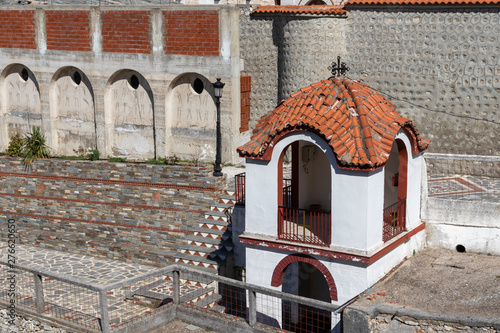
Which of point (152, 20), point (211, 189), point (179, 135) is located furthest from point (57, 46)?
point (211, 189)

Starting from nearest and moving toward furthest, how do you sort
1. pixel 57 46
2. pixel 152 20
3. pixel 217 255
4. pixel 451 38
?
pixel 217 255, pixel 451 38, pixel 152 20, pixel 57 46

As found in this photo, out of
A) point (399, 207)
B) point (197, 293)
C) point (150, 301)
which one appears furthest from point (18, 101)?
point (399, 207)

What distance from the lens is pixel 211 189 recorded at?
1834cm

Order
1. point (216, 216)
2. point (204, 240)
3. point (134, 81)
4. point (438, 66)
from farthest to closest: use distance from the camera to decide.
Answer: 1. point (134, 81)
2. point (438, 66)
3. point (216, 216)
4. point (204, 240)

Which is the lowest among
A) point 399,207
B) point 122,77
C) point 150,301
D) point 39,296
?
point 150,301

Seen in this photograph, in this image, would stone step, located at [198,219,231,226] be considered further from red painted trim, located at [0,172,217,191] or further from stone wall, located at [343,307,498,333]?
stone wall, located at [343,307,498,333]

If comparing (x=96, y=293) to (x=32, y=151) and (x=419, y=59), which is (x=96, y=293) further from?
(x=419, y=59)

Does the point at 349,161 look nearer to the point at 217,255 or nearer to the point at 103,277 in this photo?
Result: the point at 217,255

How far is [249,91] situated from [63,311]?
10.5 meters

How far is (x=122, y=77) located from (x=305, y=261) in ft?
39.7

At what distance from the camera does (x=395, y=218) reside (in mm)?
14148

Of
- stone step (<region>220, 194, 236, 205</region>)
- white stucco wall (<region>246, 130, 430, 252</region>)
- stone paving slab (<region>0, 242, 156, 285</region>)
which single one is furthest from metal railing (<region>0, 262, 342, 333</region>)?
stone step (<region>220, 194, 236, 205</region>)

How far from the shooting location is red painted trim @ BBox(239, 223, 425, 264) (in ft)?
41.2

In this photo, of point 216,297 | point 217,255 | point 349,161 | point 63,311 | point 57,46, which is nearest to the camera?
point 349,161
